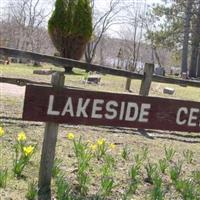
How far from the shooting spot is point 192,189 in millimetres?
4598

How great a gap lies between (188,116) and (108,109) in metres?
0.76

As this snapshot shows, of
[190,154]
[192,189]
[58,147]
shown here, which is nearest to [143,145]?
[190,154]

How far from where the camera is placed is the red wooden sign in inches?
154

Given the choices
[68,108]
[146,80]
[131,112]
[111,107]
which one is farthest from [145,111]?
[146,80]

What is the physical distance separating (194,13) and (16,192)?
37.5 metres

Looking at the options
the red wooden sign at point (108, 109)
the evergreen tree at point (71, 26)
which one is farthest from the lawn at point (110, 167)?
the evergreen tree at point (71, 26)

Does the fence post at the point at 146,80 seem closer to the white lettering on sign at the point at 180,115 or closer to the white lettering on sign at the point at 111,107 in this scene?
the white lettering on sign at the point at 180,115

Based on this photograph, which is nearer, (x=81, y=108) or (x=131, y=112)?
(x=81, y=108)

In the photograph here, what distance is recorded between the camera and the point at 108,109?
162 inches

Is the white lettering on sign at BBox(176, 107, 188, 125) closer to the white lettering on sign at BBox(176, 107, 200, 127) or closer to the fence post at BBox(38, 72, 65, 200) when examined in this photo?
the white lettering on sign at BBox(176, 107, 200, 127)

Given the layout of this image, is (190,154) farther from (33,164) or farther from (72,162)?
(33,164)

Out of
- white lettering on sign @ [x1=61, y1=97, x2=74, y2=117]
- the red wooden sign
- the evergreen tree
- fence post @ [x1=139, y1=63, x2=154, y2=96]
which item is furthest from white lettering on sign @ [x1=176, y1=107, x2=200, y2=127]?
the evergreen tree

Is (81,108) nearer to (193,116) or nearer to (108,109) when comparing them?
(108,109)

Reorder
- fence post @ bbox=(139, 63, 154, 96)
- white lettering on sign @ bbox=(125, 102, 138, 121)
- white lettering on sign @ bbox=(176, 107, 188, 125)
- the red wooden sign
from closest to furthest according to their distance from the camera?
the red wooden sign < white lettering on sign @ bbox=(125, 102, 138, 121) < white lettering on sign @ bbox=(176, 107, 188, 125) < fence post @ bbox=(139, 63, 154, 96)
